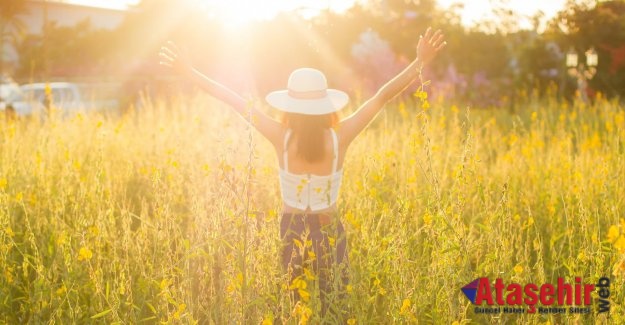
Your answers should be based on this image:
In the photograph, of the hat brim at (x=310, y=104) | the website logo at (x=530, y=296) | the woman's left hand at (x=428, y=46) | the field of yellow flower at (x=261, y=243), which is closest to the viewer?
the field of yellow flower at (x=261, y=243)

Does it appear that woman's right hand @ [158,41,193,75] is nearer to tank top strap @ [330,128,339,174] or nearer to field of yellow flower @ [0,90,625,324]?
field of yellow flower @ [0,90,625,324]

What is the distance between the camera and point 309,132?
10.3 feet

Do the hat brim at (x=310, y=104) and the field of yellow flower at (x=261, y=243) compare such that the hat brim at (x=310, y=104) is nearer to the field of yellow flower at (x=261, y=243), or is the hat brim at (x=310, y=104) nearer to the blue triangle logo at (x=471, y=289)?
the field of yellow flower at (x=261, y=243)

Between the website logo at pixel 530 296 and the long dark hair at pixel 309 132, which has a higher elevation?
the long dark hair at pixel 309 132

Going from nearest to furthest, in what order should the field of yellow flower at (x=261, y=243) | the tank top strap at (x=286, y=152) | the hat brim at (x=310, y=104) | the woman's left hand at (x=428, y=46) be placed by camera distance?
the field of yellow flower at (x=261, y=243), the hat brim at (x=310, y=104), the tank top strap at (x=286, y=152), the woman's left hand at (x=428, y=46)

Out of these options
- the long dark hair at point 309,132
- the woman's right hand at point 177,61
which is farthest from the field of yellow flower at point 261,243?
the woman's right hand at point 177,61

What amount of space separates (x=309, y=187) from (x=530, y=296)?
1.13 m

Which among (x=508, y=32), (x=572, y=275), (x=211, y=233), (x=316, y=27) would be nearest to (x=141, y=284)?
(x=211, y=233)

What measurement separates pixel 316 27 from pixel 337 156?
34.4 ft

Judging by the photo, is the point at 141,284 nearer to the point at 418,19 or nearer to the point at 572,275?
the point at 572,275

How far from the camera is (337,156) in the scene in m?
3.22

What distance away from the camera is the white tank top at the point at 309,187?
3.16m

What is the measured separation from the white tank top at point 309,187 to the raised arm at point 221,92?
0.27ft

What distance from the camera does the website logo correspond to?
2.96 metres
